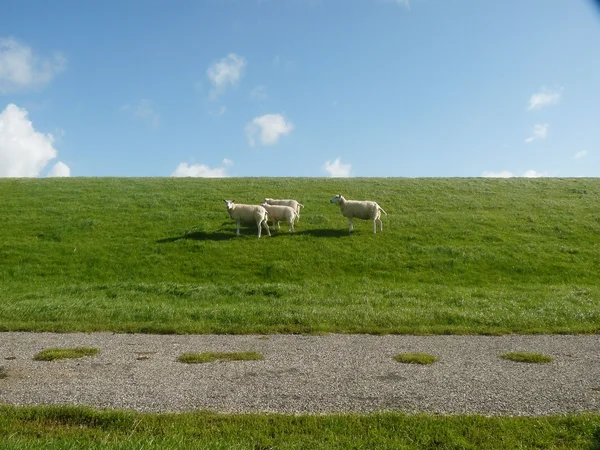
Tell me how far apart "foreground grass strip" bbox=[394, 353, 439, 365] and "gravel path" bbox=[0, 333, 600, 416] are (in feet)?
0.79

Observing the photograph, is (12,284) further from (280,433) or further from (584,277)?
(584,277)

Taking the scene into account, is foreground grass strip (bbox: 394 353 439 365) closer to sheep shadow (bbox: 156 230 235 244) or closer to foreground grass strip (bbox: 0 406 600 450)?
foreground grass strip (bbox: 0 406 600 450)

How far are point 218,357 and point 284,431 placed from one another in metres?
5.20

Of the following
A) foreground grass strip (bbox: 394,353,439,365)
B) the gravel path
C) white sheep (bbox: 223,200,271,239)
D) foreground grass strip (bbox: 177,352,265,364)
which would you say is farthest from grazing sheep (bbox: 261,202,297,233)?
foreground grass strip (bbox: 394,353,439,365)

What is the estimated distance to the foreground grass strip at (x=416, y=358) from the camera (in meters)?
12.0

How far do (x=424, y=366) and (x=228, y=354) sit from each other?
4945mm

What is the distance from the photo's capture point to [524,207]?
43.9 meters

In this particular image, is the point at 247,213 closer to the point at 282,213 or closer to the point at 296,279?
the point at 282,213

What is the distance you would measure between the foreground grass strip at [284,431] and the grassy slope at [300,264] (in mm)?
7900

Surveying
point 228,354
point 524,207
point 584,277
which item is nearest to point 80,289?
point 228,354

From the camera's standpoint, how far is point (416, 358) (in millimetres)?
12219

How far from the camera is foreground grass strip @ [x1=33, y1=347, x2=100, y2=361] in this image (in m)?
12.3

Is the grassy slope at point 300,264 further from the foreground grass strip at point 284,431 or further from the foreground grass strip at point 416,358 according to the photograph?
the foreground grass strip at point 284,431

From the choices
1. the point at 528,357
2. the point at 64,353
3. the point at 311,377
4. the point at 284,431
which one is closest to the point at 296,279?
the point at 64,353
